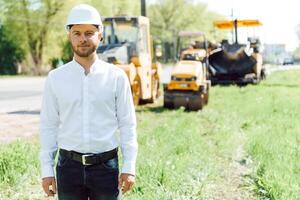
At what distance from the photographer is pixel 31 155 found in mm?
6969

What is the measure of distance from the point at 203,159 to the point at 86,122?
14.2 ft

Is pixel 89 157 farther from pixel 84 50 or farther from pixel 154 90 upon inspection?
pixel 154 90

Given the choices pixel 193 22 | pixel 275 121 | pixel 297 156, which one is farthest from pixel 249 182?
pixel 193 22

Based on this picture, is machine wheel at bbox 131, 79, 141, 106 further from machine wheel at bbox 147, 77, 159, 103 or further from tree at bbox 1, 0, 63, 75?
tree at bbox 1, 0, 63, 75

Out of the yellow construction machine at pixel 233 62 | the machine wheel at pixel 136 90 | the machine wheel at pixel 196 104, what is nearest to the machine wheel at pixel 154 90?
the machine wheel at pixel 136 90

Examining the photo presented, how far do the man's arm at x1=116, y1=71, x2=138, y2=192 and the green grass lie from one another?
2.03 meters

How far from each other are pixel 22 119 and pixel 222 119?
4794mm

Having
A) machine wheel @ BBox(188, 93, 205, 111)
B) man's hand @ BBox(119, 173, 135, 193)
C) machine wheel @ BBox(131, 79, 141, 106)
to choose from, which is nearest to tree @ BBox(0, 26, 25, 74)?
machine wheel @ BBox(131, 79, 141, 106)

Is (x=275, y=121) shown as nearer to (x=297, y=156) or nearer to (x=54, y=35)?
(x=297, y=156)

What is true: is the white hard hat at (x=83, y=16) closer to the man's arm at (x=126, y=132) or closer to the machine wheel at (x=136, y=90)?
the man's arm at (x=126, y=132)

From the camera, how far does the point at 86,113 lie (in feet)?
10.6

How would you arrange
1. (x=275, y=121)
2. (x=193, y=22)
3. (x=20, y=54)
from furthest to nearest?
1. (x=193, y=22)
2. (x=20, y=54)
3. (x=275, y=121)

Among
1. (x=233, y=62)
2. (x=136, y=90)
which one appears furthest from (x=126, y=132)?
(x=233, y=62)

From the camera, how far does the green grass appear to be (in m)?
5.66
